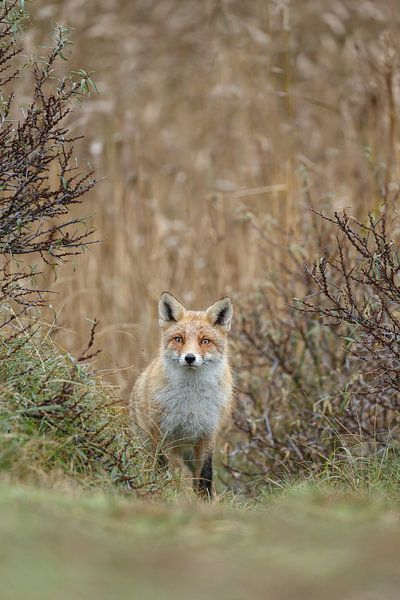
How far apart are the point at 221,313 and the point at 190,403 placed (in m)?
0.75

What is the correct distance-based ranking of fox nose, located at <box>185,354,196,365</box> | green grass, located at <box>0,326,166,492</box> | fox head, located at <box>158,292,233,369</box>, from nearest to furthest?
green grass, located at <box>0,326,166,492</box> < fox nose, located at <box>185,354,196,365</box> < fox head, located at <box>158,292,233,369</box>

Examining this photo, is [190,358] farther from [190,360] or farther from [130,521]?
[130,521]

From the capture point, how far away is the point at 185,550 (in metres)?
3.50

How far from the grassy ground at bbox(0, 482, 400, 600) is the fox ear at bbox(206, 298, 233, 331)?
251cm

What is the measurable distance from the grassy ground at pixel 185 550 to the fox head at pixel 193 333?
2119mm

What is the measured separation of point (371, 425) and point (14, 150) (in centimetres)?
337

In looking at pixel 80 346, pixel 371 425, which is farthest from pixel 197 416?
pixel 80 346

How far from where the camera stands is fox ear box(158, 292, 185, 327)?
21.9ft

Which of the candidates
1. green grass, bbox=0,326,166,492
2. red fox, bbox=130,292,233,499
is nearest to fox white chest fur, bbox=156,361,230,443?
red fox, bbox=130,292,233,499

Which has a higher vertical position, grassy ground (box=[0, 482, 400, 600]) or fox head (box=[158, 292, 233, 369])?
fox head (box=[158, 292, 233, 369])

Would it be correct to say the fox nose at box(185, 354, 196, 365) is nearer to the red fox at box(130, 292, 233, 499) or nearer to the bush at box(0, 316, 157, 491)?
the red fox at box(130, 292, 233, 499)

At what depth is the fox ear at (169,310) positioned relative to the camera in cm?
668

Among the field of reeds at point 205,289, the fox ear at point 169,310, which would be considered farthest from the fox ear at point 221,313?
the field of reeds at point 205,289

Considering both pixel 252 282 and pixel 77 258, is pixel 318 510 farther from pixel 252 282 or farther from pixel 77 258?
pixel 77 258
